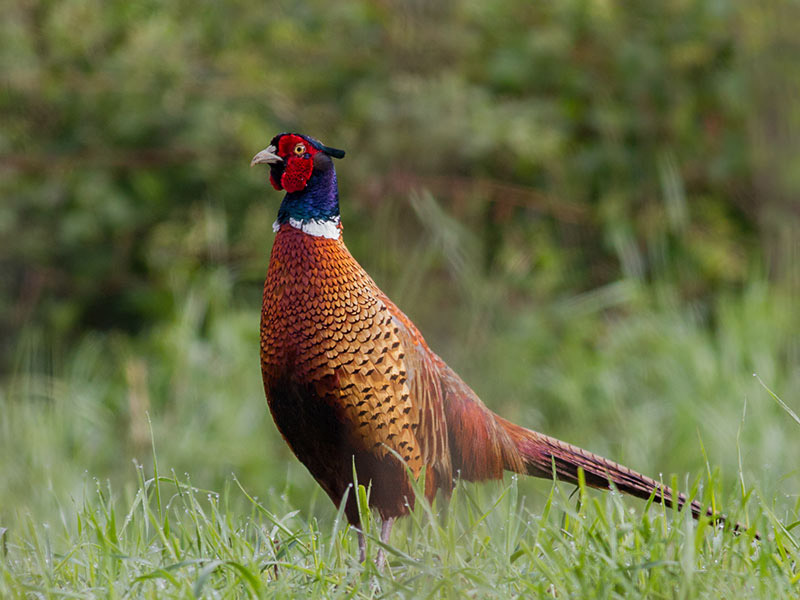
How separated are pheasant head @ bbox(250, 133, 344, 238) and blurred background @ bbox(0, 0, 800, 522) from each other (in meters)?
2.66

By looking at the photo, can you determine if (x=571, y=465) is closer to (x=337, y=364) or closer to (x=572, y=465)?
(x=572, y=465)

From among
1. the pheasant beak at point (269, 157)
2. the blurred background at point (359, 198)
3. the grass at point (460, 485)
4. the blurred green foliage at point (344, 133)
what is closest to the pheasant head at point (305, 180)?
the pheasant beak at point (269, 157)

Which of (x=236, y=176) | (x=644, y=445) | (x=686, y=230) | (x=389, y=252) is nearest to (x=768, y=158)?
(x=686, y=230)

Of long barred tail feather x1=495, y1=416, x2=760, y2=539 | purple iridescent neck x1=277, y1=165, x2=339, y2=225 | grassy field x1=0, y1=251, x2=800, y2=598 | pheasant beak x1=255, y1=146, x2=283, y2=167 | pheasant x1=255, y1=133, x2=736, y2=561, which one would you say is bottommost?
grassy field x1=0, y1=251, x2=800, y2=598

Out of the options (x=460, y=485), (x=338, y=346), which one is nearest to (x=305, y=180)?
(x=338, y=346)

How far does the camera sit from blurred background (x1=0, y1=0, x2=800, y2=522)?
5406mm

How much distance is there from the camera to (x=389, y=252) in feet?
9.35

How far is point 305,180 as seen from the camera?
2.40m

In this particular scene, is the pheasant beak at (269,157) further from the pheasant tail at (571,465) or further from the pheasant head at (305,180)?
the pheasant tail at (571,465)

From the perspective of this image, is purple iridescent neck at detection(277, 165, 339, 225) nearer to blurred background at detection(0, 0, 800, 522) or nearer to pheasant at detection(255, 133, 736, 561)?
Result: pheasant at detection(255, 133, 736, 561)

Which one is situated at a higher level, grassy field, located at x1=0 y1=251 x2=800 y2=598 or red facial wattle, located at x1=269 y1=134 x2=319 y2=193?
red facial wattle, located at x1=269 y1=134 x2=319 y2=193

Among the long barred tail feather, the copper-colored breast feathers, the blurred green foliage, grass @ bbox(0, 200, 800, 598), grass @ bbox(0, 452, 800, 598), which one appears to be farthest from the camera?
the blurred green foliage

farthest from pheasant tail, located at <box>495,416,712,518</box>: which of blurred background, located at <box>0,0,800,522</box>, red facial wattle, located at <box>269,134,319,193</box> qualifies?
blurred background, located at <box>0,0,800,522</box>

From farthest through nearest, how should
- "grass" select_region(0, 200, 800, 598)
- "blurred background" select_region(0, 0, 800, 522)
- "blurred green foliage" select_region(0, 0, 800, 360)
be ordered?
"blurred green foliage" select_region(0, 0, 800, 360), "blurred background" select_region(0, 0, 800, 522), "grass" select_region(0, 200, 800, 598)
